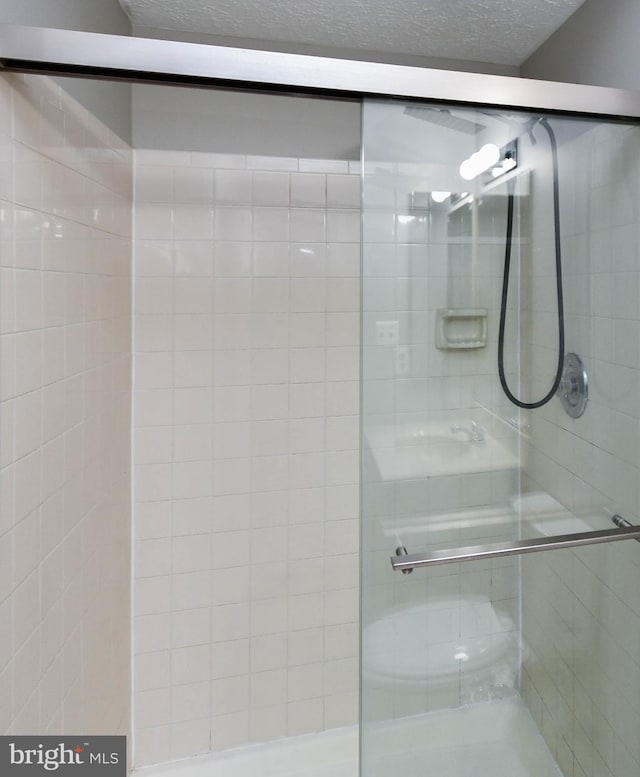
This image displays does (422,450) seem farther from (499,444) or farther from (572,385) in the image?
(572,385)

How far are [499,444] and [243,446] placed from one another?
896 millimetres

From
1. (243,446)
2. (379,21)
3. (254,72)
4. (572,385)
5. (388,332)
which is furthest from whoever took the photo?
(243,446)

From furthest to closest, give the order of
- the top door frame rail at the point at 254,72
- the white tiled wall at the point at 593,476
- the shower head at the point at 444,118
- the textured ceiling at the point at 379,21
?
the textured ceiling at the point at 379,21 < the white tiled wall at the point at 593,476 < the shower head at the point at 444,118 < the top door frame rail at the point at 254,72

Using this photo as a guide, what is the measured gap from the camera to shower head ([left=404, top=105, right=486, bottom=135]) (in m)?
1.07

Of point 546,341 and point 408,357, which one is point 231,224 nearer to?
point 408,357

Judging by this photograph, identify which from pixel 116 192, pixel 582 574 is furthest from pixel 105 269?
pixel 582 574

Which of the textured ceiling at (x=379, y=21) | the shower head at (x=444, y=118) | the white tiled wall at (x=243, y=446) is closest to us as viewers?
the shower head at (x=444, y=118)

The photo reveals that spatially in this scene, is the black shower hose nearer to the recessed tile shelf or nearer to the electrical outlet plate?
the recessed tile shelf

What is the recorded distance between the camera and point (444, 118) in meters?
1.08

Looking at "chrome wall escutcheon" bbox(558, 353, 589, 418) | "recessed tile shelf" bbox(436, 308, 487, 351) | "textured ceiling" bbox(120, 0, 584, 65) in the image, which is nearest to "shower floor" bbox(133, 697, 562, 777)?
"chrome wall escutcheon" bbox(558, 353, 589, 418)

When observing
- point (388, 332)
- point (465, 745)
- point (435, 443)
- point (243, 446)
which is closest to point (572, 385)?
point (435, 443)

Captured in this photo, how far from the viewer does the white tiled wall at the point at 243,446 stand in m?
1.65

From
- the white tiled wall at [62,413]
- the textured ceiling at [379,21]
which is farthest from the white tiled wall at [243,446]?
the textured ceiling at [379,21]

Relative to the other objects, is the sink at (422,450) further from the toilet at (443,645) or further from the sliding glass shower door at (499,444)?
the toilet at (443,645)
